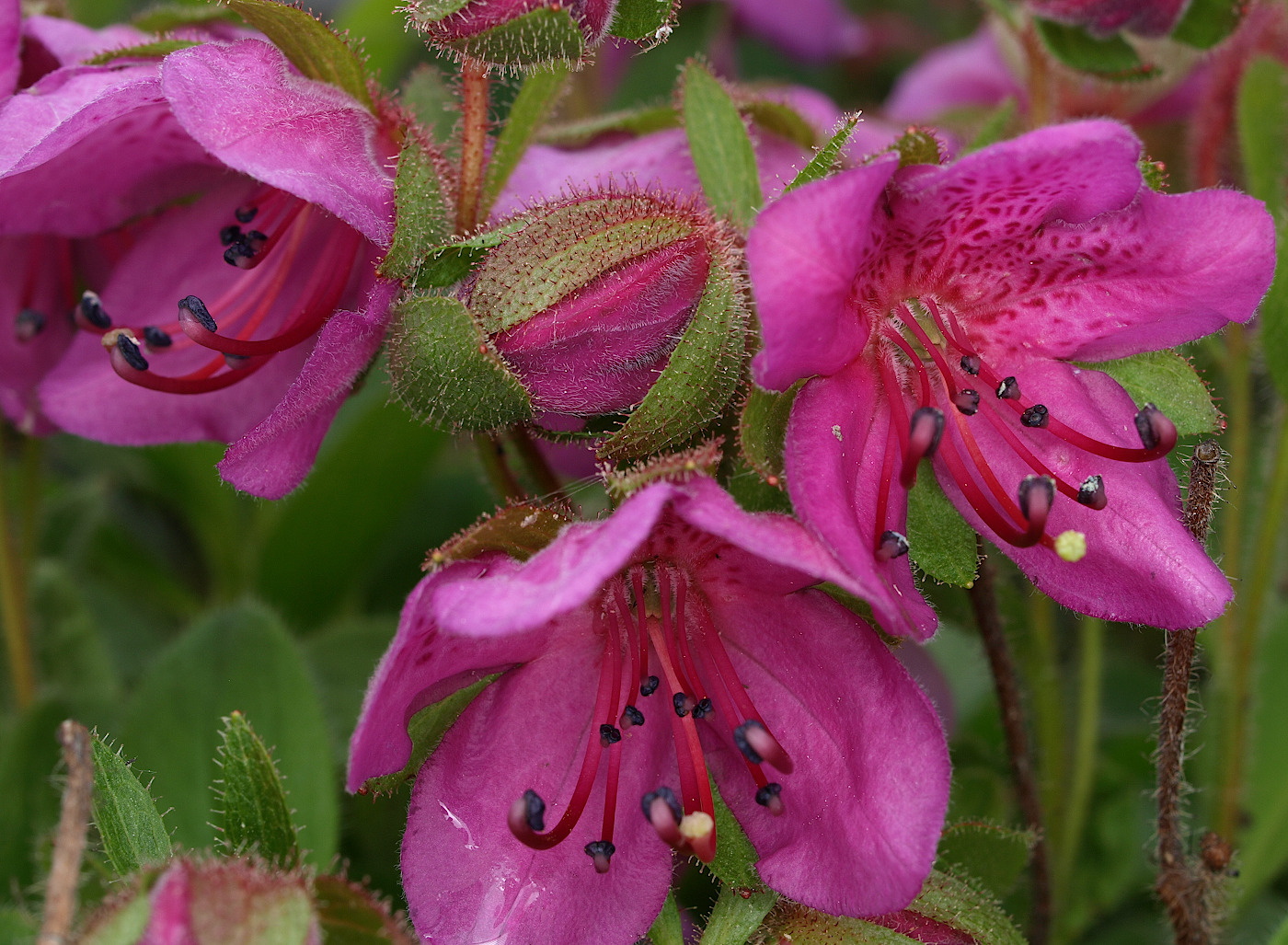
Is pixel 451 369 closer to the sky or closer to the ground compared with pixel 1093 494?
closer to the sky

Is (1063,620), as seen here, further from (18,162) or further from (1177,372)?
(18,162)

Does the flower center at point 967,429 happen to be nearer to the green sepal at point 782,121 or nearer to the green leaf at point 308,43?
the green sepal at point 782,121

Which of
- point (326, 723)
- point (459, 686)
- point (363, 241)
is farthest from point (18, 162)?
point (326, 723)

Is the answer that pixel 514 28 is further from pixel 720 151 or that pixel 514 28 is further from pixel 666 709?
pixel 666 709

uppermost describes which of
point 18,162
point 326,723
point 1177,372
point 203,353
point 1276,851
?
point 18,162

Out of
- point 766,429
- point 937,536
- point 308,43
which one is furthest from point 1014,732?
point 308,43

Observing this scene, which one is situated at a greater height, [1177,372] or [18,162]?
[18,162]

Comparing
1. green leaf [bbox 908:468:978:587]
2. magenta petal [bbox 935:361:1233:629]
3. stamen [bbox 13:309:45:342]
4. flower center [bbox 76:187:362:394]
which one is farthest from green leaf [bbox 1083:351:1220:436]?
stamen [bbox 13:309:45:342]
